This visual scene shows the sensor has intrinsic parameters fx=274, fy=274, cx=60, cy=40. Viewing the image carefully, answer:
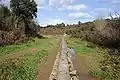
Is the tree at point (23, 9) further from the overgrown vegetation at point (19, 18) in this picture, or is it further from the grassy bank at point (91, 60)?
the grassy bank at point (91, 60)

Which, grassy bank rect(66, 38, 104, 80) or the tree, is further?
the tree

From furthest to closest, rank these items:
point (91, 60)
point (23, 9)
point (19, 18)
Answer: point (23, 9)
point (19, 18)
point (91, 60)

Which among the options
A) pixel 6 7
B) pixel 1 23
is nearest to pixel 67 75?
pixel 1 23

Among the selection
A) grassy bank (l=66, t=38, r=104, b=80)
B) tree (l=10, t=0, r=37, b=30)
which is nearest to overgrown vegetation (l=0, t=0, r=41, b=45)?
tree (l=10, t=0, r=37, b=30)

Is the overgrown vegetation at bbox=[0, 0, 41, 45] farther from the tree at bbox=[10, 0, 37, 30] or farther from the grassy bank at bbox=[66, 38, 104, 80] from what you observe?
the grassy bank at bbox=[66, 38, 104, 80]

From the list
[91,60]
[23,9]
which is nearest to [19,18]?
[23,9]

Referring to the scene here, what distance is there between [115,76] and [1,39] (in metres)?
24.8

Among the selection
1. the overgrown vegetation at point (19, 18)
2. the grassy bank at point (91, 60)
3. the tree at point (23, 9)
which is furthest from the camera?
the tree at point (23, 9)

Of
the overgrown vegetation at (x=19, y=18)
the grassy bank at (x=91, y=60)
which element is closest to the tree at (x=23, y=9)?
the overgrown vegetation at (x=19, y=18)

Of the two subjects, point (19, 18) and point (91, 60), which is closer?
point (91, 60)

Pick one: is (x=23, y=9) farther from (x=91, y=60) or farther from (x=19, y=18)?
(x=91, y=60)

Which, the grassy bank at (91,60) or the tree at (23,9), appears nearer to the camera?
the grassy bank at (91,60)

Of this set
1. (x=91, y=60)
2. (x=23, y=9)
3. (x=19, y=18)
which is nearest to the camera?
(x=91, y=60)

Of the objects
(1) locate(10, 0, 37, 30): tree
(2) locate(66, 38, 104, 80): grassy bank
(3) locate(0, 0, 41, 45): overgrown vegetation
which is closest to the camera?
(2) locate(66, 38, 104, 80): grassy bank
